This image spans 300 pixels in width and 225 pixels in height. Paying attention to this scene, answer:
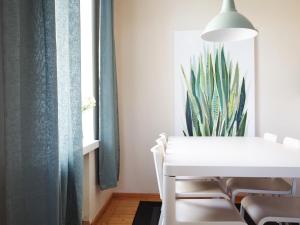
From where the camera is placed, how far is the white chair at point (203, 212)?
4.93 feet

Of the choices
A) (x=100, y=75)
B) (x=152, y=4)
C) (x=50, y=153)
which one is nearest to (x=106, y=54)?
(x=100, y=75)

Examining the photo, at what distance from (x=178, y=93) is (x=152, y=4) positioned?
1.12 meters

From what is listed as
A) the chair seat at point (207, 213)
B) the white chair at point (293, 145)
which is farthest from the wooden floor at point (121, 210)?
the white chair at point (293, 145)

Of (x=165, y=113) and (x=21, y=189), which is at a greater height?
(x=165, y=113)

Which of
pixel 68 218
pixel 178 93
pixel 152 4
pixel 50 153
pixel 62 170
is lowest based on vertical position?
pixel 68 218

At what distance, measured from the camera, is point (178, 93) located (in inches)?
132

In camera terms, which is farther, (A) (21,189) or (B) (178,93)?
(B) (178,93)

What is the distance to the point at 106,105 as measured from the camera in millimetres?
2873

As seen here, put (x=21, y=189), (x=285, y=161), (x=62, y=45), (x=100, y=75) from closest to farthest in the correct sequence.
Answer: (x=21, y=189) → (x=285, y=161) → (x=62, y=45) → (x=100, y=75)

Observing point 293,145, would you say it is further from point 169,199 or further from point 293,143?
point 169,199

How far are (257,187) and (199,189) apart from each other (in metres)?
0.49

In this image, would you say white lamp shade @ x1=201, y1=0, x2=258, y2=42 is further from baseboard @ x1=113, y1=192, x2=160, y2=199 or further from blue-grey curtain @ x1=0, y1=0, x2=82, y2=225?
baseboard @ x1=113, y1=192, x2=160, y2=199

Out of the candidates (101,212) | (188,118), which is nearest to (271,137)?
(188,118)

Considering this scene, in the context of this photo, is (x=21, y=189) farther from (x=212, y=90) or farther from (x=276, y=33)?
(x=276, y=33)
